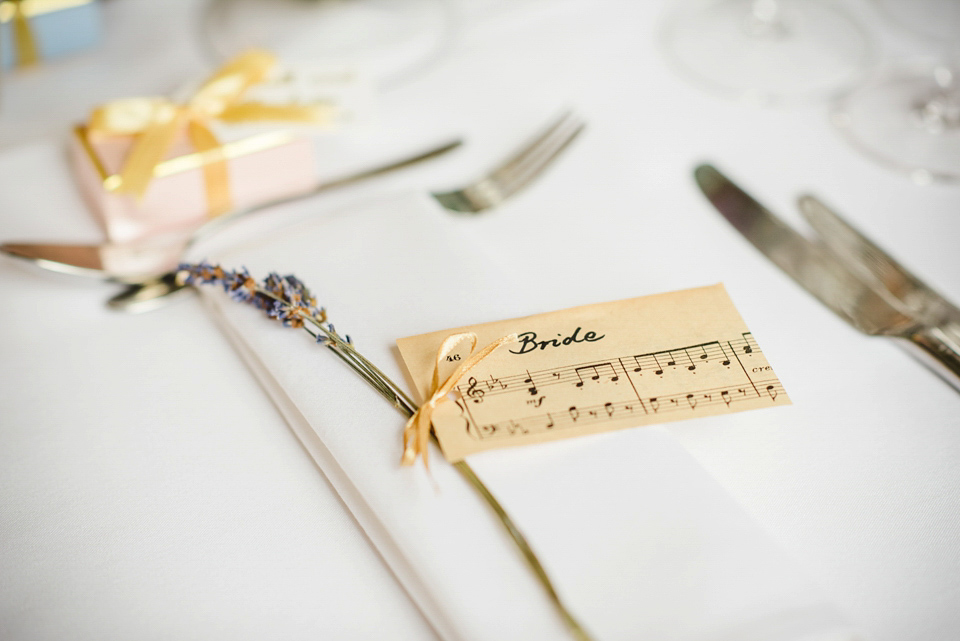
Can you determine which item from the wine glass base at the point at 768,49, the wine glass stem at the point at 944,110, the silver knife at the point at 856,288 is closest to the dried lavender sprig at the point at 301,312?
the silver knife at the point at 856,288

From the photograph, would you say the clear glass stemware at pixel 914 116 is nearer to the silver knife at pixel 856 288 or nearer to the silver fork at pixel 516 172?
the silver knife at pixel 856 288

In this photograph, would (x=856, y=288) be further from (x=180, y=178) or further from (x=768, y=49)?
(x=180, y=178)

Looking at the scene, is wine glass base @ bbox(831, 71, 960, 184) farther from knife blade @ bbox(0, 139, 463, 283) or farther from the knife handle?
knife blade @ bbox(0, 139, 463, 283)

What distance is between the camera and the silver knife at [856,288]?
76cm

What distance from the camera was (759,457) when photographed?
2.21 ft

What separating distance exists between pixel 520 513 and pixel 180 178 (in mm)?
567

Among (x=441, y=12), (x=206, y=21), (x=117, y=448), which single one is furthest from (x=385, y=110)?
(x=117, y=448)

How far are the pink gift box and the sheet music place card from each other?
37 centimetres

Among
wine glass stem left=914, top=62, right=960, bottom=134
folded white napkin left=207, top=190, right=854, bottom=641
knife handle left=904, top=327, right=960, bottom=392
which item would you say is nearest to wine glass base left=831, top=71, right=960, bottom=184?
wine glass stem left=914, top=62, right=960, bottom=134

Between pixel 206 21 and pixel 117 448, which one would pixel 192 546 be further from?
pixel 206 21

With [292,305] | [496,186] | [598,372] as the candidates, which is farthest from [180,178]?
[598,372]

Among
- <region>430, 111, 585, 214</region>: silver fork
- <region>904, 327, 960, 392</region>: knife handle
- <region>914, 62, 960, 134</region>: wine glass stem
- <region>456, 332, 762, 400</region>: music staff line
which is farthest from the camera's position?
<region>914, 62, 960, 134</region>: wine glass stem

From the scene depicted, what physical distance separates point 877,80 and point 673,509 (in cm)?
87

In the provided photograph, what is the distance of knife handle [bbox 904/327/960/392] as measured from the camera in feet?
2.43
